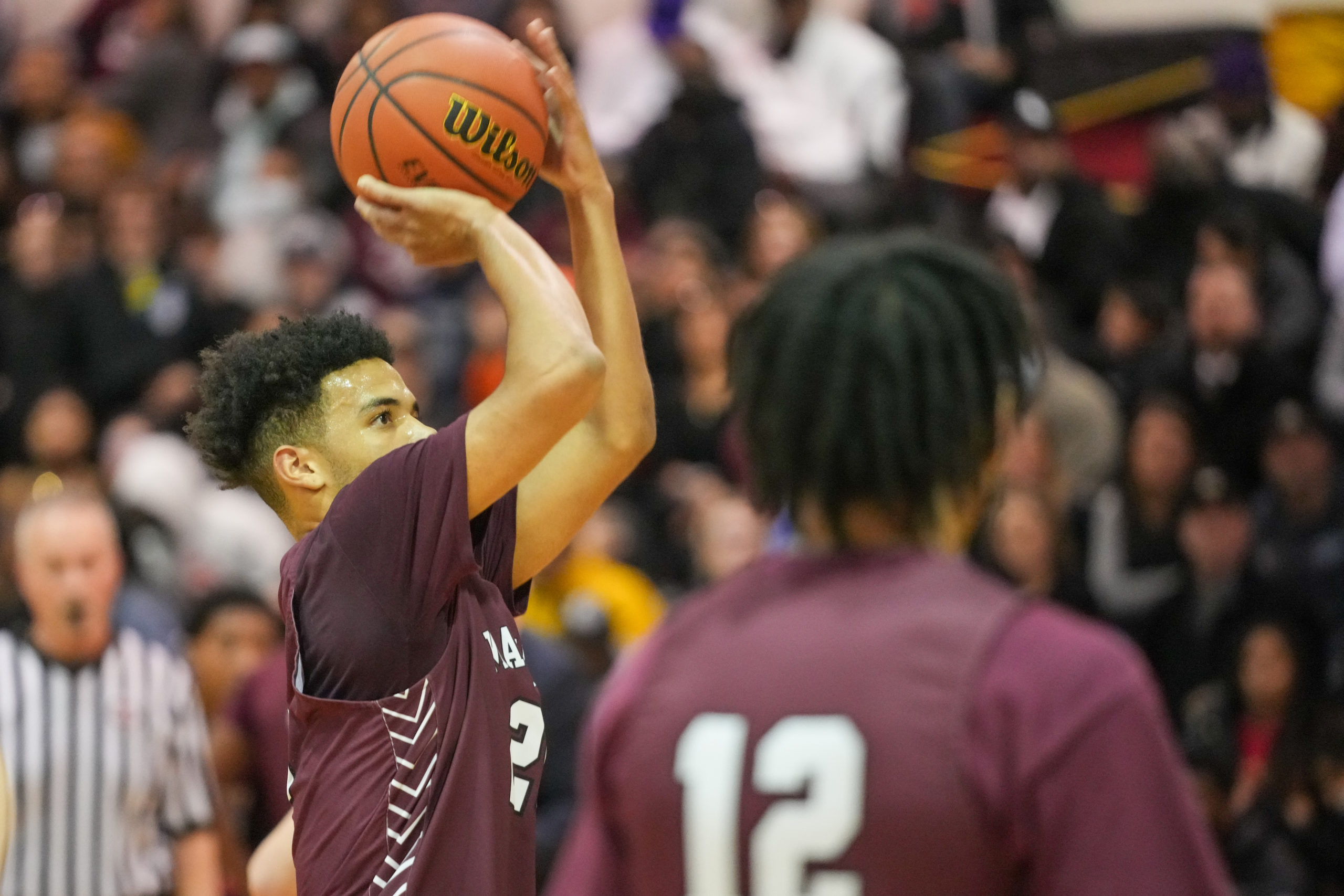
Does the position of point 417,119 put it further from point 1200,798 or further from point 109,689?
point 1200,798

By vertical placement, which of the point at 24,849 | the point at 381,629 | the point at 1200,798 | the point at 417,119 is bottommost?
the point at 1200,798

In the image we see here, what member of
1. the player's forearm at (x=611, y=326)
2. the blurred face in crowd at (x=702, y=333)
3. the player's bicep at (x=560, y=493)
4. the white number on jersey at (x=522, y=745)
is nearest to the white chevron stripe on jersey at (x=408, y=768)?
the white number on jersey at (x=522, y=745)

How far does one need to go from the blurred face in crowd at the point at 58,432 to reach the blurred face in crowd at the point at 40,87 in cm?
336

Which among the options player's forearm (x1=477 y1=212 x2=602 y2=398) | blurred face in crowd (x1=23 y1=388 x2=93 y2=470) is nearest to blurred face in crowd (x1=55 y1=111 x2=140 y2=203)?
blurred face in crowd (x1=23 y1=388 x2=93 y2=470)

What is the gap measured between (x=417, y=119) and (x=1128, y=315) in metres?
5.90

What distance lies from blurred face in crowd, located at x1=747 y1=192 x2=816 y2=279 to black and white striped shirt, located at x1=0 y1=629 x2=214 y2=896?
14.4 ft

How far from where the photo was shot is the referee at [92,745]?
16.3 ft

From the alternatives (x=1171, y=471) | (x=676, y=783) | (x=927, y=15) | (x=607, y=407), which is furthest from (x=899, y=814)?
→ (x=927, y=15)

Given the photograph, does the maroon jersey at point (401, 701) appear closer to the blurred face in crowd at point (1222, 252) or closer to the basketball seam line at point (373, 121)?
the basketball seam line at point (373, 121)

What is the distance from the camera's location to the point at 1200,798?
6.52 m

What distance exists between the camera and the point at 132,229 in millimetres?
9883

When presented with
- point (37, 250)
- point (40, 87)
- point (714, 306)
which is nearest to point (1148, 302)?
point (714, 306)

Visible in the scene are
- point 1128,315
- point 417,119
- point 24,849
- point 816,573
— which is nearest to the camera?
point 816,573

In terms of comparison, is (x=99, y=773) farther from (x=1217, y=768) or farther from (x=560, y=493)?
(x=1217, y=768)
